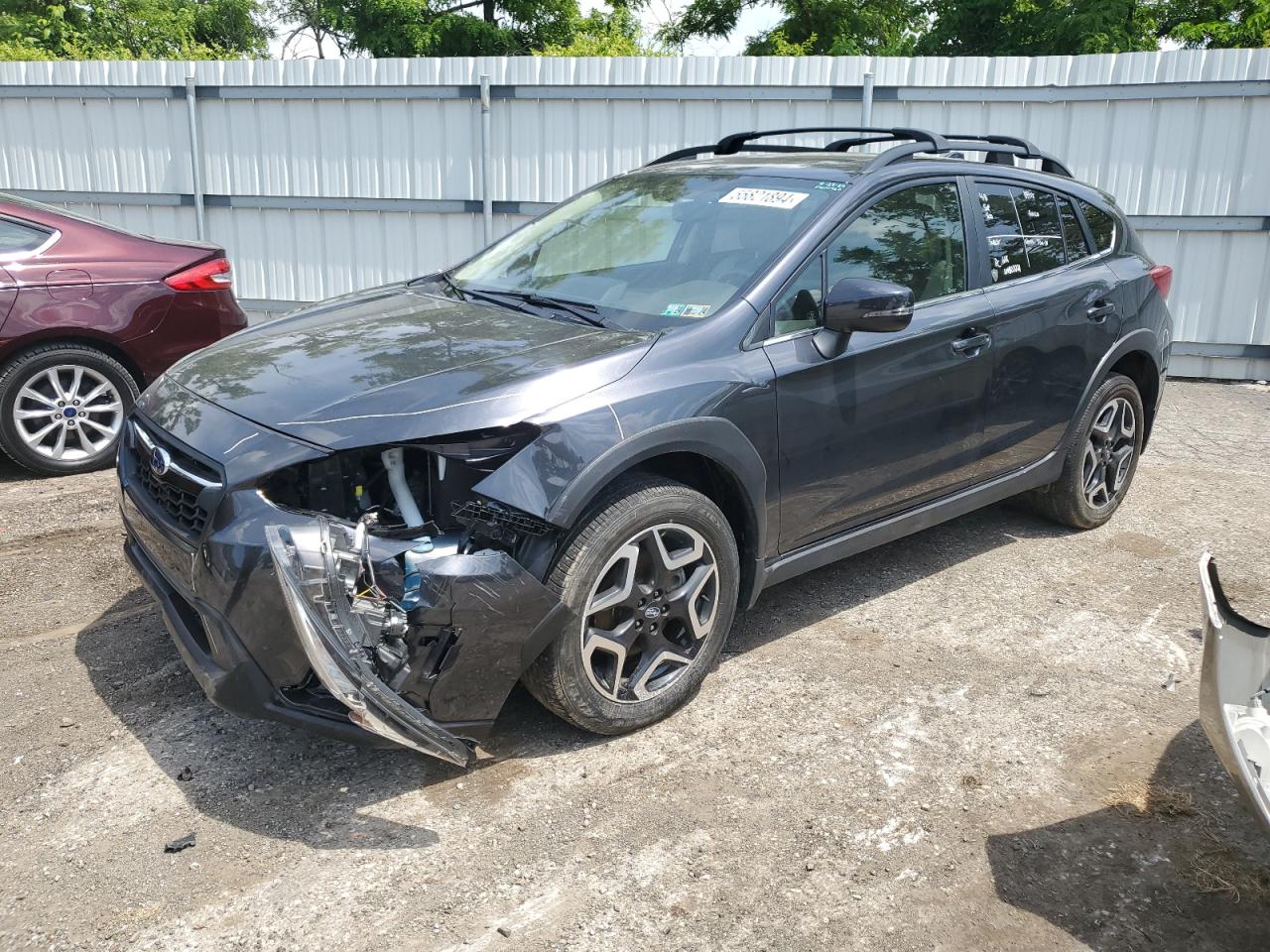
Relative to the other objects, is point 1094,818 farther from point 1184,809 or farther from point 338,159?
point 338,159

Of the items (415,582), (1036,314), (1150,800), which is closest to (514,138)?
(1036,314)

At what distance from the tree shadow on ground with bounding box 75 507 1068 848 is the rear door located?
1.26 metres

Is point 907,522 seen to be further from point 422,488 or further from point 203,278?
point 203,278

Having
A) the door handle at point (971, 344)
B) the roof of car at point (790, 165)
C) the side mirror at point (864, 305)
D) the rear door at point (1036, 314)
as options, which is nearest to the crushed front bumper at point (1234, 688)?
the side mirror at point (864, 305)

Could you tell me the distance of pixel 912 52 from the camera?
27016mm

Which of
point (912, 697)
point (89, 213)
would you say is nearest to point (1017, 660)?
point (912, 697)

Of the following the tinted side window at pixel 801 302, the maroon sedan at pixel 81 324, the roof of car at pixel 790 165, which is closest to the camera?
the tinted side window at pixel 801 302

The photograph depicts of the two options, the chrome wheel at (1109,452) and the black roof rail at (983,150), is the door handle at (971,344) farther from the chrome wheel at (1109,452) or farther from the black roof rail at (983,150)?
the chrome wheel at (1109,452)

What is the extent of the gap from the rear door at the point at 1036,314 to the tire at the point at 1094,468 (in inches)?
7.7

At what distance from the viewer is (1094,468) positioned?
5.48m

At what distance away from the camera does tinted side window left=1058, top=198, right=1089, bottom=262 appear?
16.9 ft

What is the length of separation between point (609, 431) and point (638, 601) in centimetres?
55

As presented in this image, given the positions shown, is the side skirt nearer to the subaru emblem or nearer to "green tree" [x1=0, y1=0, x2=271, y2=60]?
the subaru emblem

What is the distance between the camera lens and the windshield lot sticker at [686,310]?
12.4 feet
